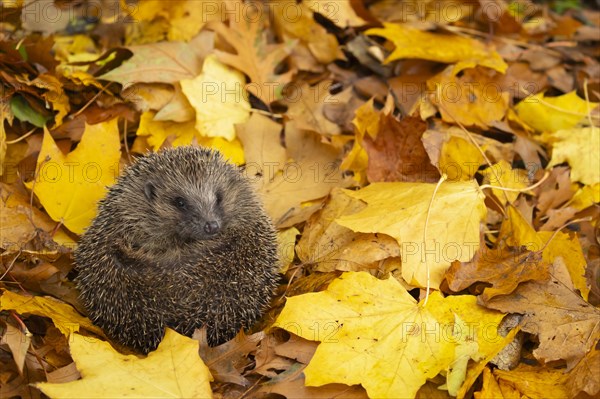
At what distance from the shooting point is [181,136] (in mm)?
5309

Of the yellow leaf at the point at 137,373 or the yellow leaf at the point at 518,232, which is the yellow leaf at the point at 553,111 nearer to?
the yellow leaf at the point at 518,232

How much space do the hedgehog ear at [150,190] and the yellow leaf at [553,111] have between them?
125 inches

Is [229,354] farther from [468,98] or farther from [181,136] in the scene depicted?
[468,98]

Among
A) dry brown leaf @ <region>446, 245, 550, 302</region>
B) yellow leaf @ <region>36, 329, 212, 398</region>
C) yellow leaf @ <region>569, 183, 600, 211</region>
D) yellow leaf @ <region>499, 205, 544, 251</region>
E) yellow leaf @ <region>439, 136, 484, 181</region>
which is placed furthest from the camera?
yellow leaf @ <region>569, 183, 600, 211</region>

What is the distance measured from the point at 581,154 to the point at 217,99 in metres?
2.75

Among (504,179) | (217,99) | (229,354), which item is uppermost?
(217,99)

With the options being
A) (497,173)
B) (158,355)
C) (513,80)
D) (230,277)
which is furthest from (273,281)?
(513,80)

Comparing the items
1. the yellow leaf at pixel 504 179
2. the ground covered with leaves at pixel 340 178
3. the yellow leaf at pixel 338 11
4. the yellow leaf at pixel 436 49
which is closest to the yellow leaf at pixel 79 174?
the ground covered with leaves at pixel 340 178

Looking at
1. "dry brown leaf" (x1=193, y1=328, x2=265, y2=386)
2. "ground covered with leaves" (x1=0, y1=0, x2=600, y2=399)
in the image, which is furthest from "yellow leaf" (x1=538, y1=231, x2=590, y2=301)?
"dry brown leaf" (x1=193, y1=328, x2=265, y2=386)

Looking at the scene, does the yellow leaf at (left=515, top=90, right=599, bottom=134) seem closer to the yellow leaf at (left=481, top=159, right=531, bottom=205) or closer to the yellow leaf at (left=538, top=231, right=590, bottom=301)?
the yellow leaf at (left=481, top=159, right=531, bottom=205)

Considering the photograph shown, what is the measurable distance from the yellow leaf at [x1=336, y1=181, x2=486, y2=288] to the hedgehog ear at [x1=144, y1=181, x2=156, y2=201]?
1.15 m

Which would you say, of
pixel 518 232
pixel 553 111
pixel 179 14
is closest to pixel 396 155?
pixel 518 232

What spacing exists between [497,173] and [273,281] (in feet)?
5.96

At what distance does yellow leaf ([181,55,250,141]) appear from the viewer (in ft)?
16.8
